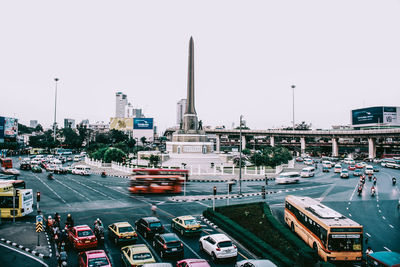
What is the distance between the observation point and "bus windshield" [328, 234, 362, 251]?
47.0ft

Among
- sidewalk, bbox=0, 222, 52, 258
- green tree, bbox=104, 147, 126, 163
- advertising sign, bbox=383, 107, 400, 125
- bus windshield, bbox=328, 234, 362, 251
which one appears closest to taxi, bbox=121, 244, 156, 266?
sidewalk, bbox=0, 222, 52, 258

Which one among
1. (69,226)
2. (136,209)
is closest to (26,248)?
(69,226)

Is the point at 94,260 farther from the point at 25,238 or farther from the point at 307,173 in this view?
the point at 307,173

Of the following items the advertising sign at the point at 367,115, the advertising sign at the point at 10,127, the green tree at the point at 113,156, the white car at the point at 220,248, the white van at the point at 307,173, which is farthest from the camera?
the advertising sign at the point at 367,115

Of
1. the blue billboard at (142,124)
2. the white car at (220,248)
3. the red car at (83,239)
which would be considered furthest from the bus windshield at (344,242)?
the blue billboard at (142,124)

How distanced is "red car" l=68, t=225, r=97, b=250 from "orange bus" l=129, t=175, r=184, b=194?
16.5 meters

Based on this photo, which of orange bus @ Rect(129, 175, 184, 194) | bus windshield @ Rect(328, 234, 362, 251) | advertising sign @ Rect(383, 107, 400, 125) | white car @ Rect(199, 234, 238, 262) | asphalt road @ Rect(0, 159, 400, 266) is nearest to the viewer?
bus windshield @ Rect(328, 234, 362, 251)

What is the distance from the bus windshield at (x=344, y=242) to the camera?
14328 millimetres

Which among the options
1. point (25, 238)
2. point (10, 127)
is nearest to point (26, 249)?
point (25, 238)

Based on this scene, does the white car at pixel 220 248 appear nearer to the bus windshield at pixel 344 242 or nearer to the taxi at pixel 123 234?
the taxi at pixel 123 234

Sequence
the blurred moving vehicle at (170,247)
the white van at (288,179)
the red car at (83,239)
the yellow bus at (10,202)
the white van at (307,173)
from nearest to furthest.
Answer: the blurred moving vehicle at (170,247)
the red car at (83,239)
the yellow bus at (10,202)
the white van at (288,179)
the white van at (307,173)

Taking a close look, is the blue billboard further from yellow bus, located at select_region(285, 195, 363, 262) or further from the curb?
yellow bus, located at select_region(285, 195, 363, 262)

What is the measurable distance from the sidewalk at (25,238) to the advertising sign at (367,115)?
11621 cm

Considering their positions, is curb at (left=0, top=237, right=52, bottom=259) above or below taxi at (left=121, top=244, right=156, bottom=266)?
below
